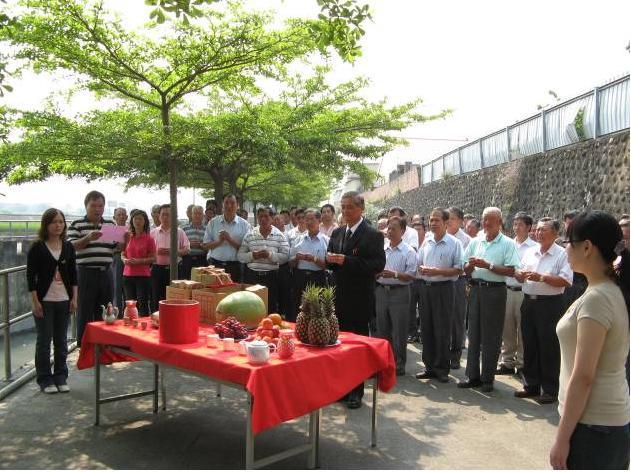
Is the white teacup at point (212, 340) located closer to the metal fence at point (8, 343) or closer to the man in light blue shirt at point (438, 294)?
the metal fence at point (8, 343)

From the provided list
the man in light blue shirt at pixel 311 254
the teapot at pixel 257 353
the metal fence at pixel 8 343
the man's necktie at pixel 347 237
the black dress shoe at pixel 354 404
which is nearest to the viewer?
the teapot at pixel 257 353

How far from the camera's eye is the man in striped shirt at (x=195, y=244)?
9.15 meters

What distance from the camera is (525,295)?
6.08 m

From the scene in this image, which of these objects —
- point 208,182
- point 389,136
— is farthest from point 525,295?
point 208,182

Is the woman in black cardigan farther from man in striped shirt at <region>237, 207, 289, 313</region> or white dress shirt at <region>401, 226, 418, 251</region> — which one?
white dress shirt at <region>401, 226, 418, 251</region>

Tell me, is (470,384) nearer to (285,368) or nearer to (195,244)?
(285,368)

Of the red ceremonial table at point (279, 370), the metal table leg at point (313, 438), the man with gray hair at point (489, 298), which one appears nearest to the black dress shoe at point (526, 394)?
the man with gray hair at point (489, 298)

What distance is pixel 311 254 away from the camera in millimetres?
7629

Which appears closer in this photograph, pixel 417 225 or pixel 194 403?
pixel 194 403

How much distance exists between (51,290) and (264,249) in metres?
2.84

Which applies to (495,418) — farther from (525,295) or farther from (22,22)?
(22,22)

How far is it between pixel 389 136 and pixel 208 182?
7.79 m

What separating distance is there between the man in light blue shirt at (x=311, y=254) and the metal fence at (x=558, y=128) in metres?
5.96

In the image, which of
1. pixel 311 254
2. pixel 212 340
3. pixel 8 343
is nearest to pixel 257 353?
pixel 212 340
